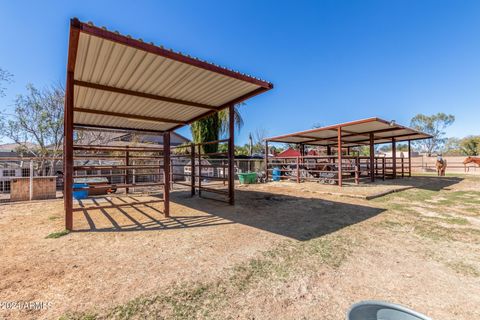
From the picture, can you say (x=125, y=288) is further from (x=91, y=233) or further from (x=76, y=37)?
(x=76, y=37)

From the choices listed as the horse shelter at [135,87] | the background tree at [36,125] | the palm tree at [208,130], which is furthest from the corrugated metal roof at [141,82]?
the palm tree at [208,130]

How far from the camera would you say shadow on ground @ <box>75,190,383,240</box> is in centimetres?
343

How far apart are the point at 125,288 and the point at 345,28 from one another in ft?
49.1

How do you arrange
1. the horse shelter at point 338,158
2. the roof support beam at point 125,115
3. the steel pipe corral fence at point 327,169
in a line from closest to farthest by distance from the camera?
the roof support beam at point 125,115 → the horse shelter at point 338,158 → the steel pipe corral fence at point 327,169

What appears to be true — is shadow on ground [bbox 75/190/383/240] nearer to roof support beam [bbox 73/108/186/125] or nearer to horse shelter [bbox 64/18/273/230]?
horse shelter [bbox 64/18/273/230]

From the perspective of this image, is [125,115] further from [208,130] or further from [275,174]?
[208,130]

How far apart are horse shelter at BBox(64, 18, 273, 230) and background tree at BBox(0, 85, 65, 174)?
550 centimetres

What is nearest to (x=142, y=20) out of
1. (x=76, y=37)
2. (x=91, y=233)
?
(x=76, y=37)

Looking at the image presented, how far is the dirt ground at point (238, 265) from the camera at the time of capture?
1.55 m

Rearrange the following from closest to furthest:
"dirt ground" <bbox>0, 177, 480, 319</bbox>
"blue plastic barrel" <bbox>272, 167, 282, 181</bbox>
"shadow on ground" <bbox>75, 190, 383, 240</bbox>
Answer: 1. "dirt ground" <bbox>0, 177, 480, 319</bbox>
2. "shadow on ground" <bbox>75, 190, 383, 240</bbox>
3. "blue plastic barrel" <bbox>272, 167, 282, 181</bbox>

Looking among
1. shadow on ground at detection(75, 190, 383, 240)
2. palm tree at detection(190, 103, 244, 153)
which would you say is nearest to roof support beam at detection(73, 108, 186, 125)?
shadow on ground at detection(75, 190, 383, 240)

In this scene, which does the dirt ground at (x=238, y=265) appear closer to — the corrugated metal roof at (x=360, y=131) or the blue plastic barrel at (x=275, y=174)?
the corrugated metal roof at (x=360, y=131)

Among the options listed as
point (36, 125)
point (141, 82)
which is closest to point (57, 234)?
point (141, 82)

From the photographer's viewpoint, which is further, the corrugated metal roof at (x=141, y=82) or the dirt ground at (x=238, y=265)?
the corrugated metal roof at (x=141, y=82)
